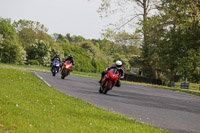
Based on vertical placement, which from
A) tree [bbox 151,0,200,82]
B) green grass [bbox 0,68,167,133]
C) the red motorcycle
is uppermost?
tree [bbox 151,0,200,82]

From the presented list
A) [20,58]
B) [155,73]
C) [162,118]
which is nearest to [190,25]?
[155,73]

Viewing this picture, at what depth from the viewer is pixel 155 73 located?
6175cm

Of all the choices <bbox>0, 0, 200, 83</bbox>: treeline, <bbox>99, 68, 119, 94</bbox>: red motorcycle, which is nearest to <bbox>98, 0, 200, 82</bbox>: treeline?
<bbox>0, 0, 200, 83</bbox>: treeline

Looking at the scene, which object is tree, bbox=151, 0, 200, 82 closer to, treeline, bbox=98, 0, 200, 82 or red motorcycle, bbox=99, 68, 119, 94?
treeline, bbox=98, 0, 200, 82

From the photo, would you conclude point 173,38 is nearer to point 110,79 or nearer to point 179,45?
point 179,45

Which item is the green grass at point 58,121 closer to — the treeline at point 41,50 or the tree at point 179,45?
the tree at point 179,45

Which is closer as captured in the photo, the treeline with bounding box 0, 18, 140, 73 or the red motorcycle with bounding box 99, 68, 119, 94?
the red motorcycle with bounding box 99, 68, 119, 94

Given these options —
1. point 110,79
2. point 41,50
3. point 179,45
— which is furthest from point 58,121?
point 41,50

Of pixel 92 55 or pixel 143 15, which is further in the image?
pixel 92 55

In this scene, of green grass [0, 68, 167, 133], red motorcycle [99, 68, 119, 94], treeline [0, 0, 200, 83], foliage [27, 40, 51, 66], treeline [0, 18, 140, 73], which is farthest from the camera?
foliage [27, 40, 51, 66]

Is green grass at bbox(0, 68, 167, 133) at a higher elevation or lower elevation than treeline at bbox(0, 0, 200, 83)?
lower

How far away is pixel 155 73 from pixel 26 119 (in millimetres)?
55309

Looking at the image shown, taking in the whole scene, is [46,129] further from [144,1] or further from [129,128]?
[144,1]

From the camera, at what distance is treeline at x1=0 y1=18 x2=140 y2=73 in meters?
83.2
